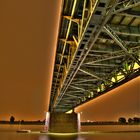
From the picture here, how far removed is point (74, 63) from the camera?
16094mm

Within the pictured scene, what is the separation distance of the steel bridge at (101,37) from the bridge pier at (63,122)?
2613 centimetres

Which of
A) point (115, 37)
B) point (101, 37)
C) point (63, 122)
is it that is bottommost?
point (63, 122)

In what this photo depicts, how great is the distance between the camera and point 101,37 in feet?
48.1

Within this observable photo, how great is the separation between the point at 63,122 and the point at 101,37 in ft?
122

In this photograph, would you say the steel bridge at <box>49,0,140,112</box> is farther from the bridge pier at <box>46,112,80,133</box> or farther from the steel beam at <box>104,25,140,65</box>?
the bridge pier at <box>46,112,80,133</box>

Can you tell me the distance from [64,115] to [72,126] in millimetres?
3216

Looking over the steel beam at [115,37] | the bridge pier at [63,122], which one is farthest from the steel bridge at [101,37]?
the bridge pier at [63,122]

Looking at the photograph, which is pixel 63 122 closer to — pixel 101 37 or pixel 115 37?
pixel 101 37

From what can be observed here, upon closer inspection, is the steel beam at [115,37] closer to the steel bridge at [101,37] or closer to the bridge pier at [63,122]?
the steel bridge at [101,37]

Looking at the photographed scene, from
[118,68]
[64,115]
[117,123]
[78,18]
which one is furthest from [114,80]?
[117,123]

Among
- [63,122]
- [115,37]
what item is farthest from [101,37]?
[63,122]

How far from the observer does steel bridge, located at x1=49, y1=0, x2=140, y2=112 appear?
31.8 feet

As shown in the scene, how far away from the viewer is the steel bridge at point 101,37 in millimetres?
9684

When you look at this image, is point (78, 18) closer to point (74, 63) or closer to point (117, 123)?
point (74, 63)
